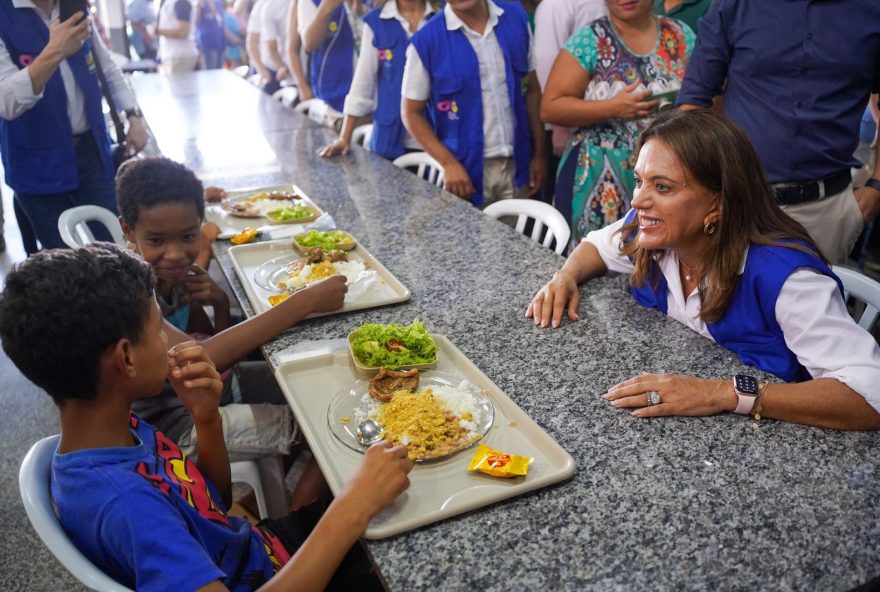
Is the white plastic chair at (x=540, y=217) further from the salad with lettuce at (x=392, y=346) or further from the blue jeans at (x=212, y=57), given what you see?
the blue jeans at (x=212, y=57)

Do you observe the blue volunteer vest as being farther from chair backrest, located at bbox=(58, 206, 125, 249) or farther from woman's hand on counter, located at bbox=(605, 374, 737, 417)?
chair backrest, located at bbox=(58, 206, 125, 249)

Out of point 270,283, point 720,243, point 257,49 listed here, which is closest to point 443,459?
point 720,243

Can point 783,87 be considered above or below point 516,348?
above

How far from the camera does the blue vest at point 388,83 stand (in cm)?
323

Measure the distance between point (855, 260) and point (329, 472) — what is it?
3815 millimetres

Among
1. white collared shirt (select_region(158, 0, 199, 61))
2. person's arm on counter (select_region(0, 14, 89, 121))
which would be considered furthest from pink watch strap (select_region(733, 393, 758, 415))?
white collared shirt (select_region(158, 0, 199, 61))

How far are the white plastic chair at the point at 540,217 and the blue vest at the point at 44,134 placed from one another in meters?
1.79

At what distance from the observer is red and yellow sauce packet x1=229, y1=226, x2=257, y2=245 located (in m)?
2.17

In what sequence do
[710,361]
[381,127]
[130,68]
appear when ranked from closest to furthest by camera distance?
[710,361] < [381,127] < [130,68]

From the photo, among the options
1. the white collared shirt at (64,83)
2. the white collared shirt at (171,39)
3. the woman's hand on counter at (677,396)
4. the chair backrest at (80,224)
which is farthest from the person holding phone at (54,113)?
the white collared shirt at (171,39)

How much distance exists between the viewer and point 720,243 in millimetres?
1448

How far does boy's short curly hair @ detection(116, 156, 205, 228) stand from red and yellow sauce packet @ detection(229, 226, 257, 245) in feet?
0.55

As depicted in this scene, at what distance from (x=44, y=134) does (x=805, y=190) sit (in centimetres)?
286

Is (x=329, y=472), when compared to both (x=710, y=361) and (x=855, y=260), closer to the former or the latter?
(x=710, y=361)
